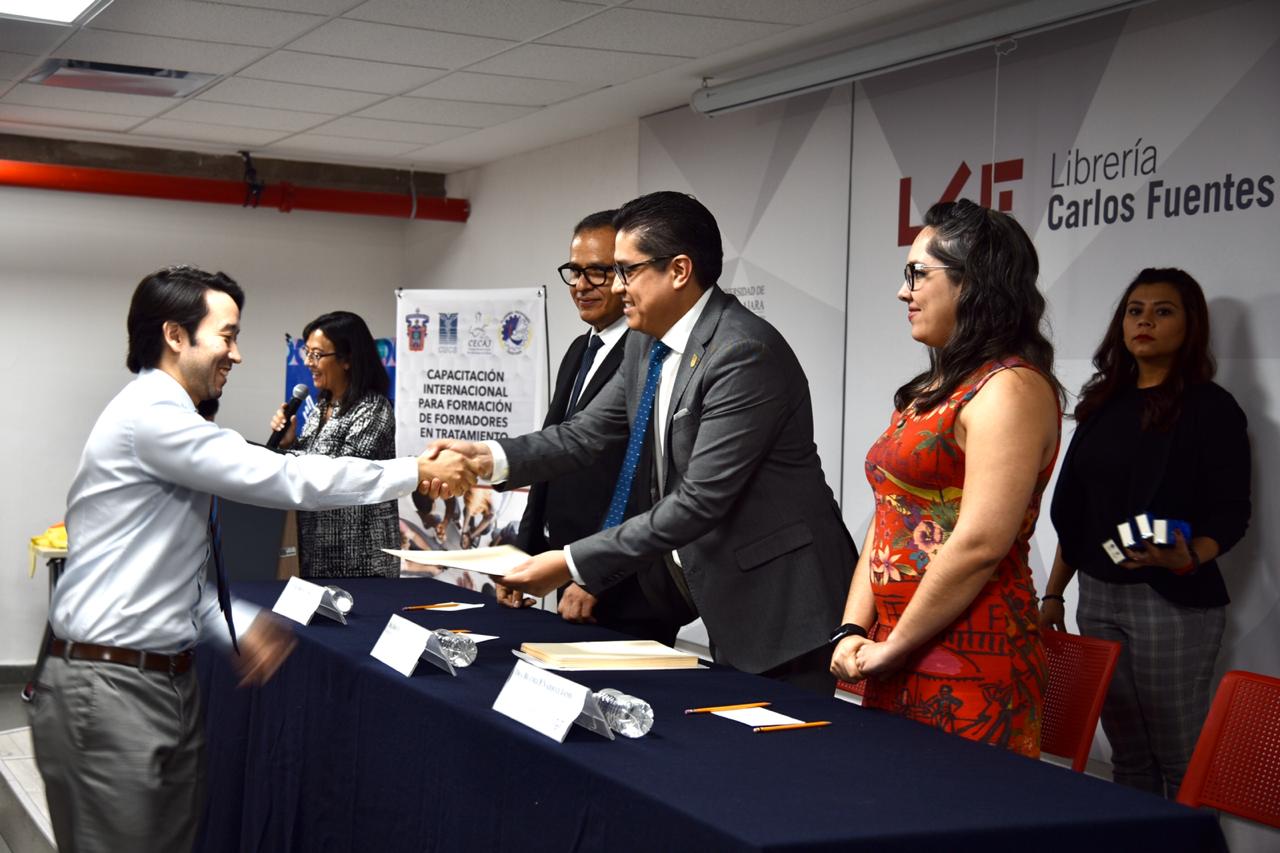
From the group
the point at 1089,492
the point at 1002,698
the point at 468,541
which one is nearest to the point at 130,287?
the point at 468,541

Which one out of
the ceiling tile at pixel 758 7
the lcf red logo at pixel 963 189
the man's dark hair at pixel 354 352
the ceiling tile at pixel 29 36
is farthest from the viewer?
the man's dark hair at pixel 354 352

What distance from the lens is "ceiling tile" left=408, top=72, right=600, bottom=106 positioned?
563cm

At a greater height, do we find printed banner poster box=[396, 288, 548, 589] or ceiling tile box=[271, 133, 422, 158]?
ceiling tile box=[271, 133, 422, 158]

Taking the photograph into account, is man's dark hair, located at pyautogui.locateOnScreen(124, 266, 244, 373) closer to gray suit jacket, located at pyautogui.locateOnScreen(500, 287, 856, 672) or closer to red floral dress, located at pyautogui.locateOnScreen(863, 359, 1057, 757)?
gray suit jacket, located at pyautogui.locateOnScreen(500, 287, 856, 672)

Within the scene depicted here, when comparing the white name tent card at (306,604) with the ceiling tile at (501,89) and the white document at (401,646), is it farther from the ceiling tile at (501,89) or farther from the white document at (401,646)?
the ceiling tile at (501,89)

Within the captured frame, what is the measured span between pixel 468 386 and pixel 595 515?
3.16 meters

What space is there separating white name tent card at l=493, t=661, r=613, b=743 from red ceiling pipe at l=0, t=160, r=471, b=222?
635 centimetres

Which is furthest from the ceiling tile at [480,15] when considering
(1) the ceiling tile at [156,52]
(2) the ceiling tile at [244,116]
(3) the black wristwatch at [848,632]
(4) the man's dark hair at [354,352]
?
(3) the black wristwatch at [848,632]

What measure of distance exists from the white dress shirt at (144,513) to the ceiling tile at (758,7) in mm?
2611

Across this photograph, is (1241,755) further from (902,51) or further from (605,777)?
(902,51)

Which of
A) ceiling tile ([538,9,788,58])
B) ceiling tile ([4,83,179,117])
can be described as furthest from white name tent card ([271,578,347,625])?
ceiling tile ([4,83,179,117])

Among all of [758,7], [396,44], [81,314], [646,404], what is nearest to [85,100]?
[81,314]

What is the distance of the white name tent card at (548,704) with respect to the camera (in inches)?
71.7

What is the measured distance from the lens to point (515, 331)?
20.8ft
